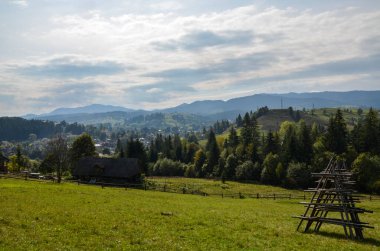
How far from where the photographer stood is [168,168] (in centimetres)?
14212

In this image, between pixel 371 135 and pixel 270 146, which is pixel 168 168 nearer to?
pixel 270 146

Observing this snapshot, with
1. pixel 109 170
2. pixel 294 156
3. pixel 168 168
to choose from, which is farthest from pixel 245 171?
pixel 109 170

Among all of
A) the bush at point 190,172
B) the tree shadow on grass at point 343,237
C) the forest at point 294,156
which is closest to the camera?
the tree shadow on grass at point 343,237

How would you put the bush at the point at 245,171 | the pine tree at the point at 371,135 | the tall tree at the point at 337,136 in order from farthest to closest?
the bush at the point at 245,171, the tall tree at the point at 337,136, the pine tree at the point at 371,135

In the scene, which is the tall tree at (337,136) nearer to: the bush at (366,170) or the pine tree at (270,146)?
the bush at (366,170)

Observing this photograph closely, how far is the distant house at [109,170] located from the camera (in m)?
82.9

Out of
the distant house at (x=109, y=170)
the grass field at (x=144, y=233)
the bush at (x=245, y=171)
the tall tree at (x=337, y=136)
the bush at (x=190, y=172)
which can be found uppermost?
the tall tree at (x=337, y=136)

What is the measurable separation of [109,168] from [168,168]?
2342 inches

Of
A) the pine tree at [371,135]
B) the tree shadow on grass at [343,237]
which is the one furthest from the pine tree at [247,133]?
the tree shadow on grass at [343,237]

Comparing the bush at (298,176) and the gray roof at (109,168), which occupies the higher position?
the gray roof at (109,168)

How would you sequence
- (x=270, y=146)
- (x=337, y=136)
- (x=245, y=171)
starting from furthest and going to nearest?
(x=270, y=146)
(x=245, y=171)
(x=337, y=136)

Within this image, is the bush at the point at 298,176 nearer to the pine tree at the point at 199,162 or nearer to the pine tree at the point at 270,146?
the pine tree at the point at 270,146

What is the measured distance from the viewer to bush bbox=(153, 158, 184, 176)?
465 feet

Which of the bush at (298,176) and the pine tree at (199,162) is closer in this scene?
the bush at (298,176)
